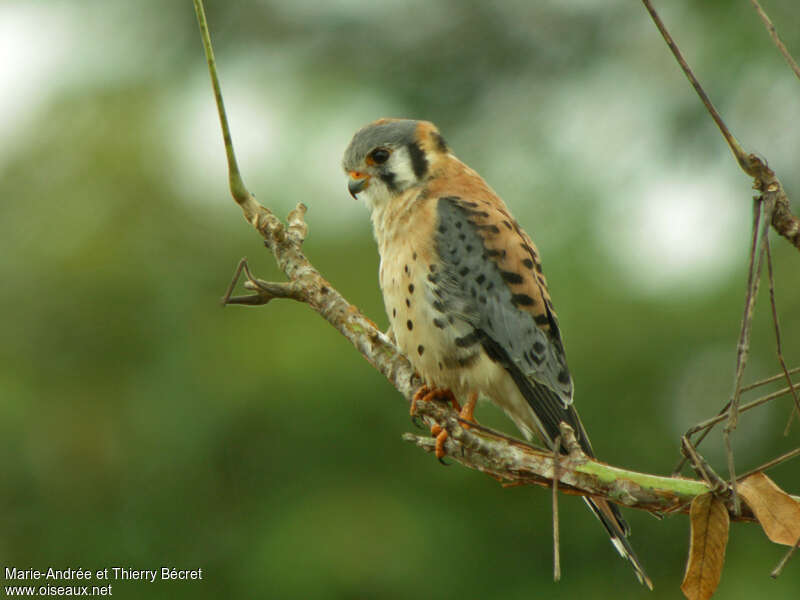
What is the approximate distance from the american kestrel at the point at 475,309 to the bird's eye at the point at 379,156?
233 millimetres

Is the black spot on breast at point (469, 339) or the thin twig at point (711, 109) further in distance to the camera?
the black spot on breast at point (469, 339)

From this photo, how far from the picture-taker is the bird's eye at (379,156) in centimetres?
318

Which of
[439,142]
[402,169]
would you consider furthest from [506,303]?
[439,142]

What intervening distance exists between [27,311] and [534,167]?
288 centimetres

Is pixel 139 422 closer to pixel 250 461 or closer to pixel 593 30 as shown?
pixel 250 461

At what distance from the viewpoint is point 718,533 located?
160 centimetres

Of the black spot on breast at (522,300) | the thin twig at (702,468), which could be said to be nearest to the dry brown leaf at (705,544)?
the thin twig at (702,468)

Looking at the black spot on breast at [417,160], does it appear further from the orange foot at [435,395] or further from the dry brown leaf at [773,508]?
the dry brown leaf at [773,508]

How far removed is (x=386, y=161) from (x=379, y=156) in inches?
1.1

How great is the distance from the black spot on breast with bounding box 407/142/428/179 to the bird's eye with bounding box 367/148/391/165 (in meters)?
0.08

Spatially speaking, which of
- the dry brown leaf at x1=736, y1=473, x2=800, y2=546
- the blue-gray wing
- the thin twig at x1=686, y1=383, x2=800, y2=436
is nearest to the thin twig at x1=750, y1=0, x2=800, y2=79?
the thin twig at x1=686, y1=383, x2=800, y2=436

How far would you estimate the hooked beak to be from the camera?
Result: 10.5 feet

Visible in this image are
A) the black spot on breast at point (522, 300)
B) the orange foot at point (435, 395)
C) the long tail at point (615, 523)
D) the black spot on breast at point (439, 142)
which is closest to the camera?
the long tail at point (615, 523)

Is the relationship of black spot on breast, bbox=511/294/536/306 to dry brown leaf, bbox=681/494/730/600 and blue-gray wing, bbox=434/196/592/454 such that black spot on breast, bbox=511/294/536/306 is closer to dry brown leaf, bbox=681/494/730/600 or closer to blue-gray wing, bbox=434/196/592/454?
blue-gray wing, bbox=434/196/592/454
